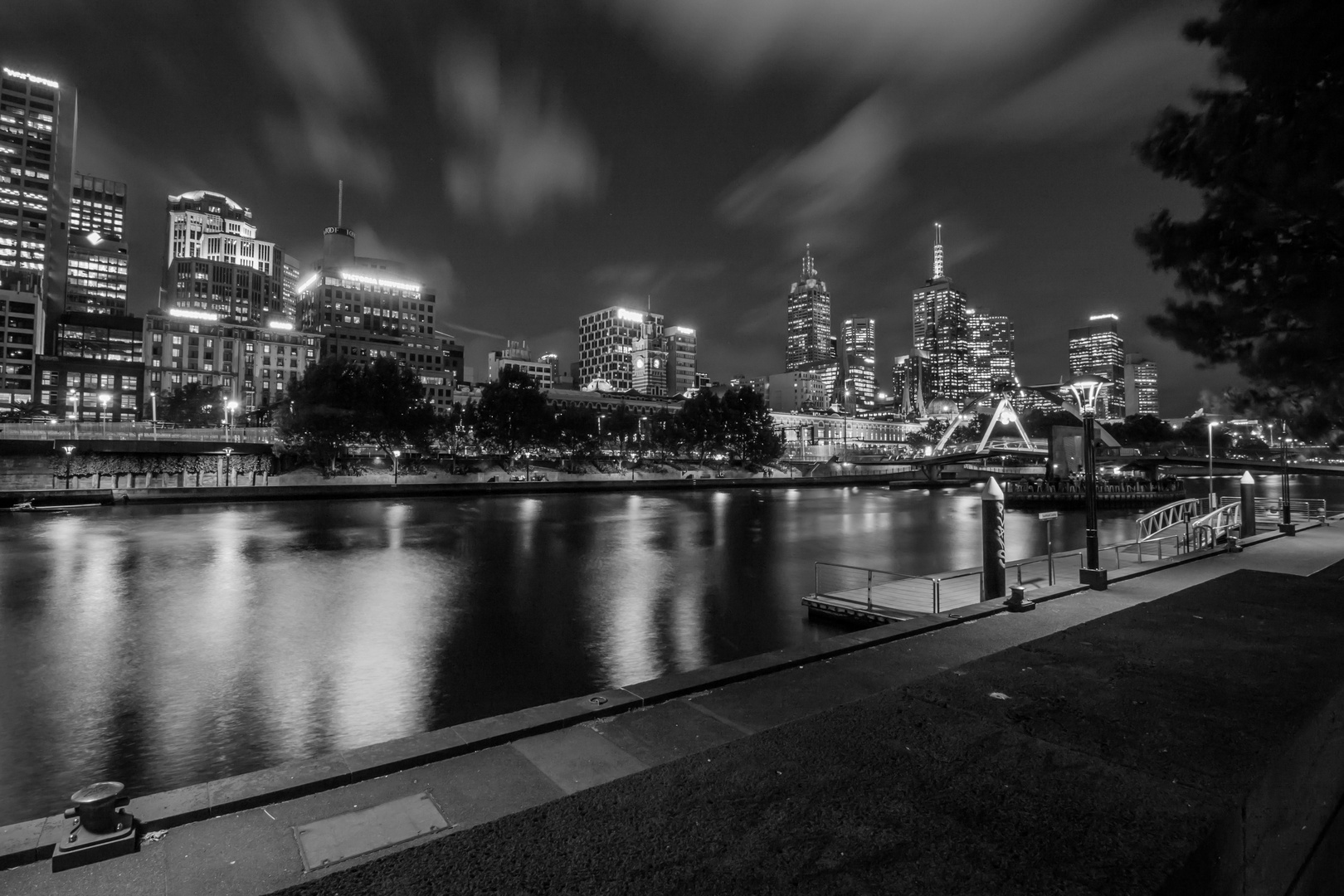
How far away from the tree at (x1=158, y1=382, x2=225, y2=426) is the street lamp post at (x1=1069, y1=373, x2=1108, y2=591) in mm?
139476

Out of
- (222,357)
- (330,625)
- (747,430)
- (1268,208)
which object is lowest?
(330,625)

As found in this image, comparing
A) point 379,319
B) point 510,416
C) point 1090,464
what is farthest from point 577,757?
point 379,319

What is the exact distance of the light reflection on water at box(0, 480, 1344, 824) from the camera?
1091cm

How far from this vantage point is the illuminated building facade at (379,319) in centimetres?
16738

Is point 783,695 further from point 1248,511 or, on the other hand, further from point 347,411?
point 347,411

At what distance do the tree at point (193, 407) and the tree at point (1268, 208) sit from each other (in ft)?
468

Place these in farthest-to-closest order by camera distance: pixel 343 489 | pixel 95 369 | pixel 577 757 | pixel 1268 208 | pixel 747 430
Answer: pixel 95 369 < pixel 747 430 < pixel 343 489 < pixel 1268 208 < pixel 577 757

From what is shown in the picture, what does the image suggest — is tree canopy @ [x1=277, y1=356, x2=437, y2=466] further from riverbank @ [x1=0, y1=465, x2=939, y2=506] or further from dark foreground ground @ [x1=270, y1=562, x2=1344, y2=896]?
dark foreground ground @ [x1=270, y1=562, x2=1344, y2=896]

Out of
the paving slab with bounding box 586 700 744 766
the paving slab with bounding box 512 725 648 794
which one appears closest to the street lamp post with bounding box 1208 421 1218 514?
the paving slab with bounding box 586 700 744 766

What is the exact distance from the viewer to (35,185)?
16800 cm

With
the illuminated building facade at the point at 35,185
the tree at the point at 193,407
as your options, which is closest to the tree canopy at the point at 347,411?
the tree at the point at 193,407

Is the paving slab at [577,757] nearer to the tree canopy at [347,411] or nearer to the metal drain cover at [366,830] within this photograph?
the metal drain cover at [366,830]

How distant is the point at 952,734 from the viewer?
6738 millimetres

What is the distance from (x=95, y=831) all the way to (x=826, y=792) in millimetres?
5401
